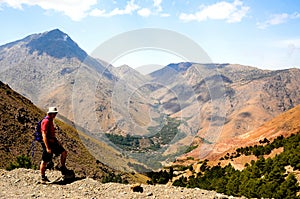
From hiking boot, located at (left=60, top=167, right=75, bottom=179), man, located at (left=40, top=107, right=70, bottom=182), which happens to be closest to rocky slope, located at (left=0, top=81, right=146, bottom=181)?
hiking boot, located at (left=60, top=167, right=75, bottom=179)

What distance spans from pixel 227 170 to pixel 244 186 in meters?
24.2

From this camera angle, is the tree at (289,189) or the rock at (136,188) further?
the tree at (289,189)

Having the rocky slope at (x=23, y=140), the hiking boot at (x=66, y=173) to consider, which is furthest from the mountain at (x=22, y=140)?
the hiking boot at (x=66, y=173)

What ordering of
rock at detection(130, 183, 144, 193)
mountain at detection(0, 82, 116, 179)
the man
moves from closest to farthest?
the man, rock at detection(130, 183, 144, 193), mountain at detection(0, 82, 116, 179)

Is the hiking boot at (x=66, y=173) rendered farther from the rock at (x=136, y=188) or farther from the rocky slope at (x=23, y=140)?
the rocky slope at (x=23, y=140)

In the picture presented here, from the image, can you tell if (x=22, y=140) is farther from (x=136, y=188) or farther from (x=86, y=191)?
(x=136, y=188)

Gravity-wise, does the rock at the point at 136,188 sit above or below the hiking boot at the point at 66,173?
below

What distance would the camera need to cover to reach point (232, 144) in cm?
11156

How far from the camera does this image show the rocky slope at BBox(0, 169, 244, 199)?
1478 cm

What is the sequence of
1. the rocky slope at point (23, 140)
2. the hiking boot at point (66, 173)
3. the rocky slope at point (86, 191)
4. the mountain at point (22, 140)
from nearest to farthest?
the rocky slope at point (86, 191)
the hiking boot at point (66, 173)
the rocky slope at point (23, 140)
the mountain at point (22, 140)

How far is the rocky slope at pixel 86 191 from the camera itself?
14.8m

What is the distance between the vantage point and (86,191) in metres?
15.4

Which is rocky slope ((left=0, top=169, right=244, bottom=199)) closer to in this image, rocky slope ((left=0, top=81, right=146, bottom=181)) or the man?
the man

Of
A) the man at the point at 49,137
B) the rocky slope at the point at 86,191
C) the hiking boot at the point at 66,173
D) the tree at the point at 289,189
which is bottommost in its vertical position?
the tree at the point at 289,189
